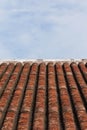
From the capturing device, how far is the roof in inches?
228

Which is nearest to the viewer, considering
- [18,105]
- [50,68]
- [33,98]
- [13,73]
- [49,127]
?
[49,127]

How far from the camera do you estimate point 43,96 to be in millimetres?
7238

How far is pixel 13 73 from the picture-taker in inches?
375

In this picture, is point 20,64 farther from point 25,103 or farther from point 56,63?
point 25,103

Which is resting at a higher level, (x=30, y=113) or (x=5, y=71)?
(x=30, y=113)

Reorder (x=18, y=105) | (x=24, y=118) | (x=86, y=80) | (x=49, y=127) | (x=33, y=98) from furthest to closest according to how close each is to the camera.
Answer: (x=86, y=80), (x=33, y=98), (x=18, y=105), (x=24, y=118), (x=49, y=127)

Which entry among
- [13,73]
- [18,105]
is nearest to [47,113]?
[18,105]

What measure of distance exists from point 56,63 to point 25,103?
425 centimetres

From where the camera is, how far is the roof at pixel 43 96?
5801 millimetres

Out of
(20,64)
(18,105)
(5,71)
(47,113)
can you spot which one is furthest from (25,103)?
(20,64)

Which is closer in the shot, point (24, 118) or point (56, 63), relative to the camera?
point (24, 118)

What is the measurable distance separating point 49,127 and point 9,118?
2.78ft

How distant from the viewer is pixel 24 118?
5.97 meters

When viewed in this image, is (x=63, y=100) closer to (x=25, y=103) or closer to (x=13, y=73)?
(x=25, y=103)
